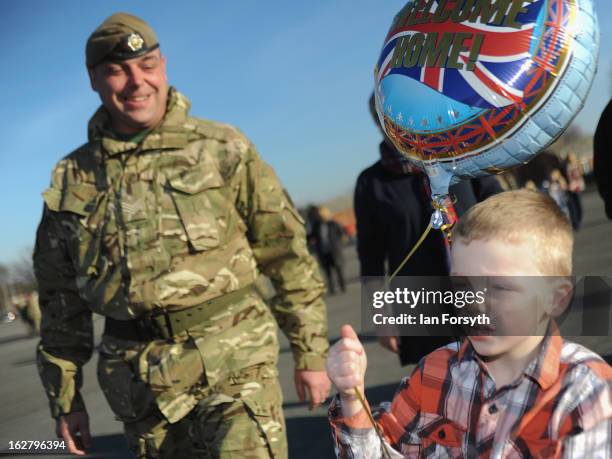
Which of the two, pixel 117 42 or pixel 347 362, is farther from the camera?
pixel 117 42

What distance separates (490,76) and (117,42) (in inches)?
65.1

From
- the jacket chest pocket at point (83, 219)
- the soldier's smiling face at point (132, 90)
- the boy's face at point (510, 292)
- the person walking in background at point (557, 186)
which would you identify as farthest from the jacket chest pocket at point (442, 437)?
the person walking in background at point (557, 186)

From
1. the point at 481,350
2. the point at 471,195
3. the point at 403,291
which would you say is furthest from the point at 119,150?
the point at 481,350

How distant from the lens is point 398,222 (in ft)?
9.55

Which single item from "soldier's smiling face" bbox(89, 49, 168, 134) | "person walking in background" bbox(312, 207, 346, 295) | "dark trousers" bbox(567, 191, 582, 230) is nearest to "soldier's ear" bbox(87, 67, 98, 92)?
"soldier's smiling face" bbox(89, 49, 168, 134)

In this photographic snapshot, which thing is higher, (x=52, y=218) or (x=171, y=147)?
(x=171, y=147)

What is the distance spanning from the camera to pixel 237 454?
2.22 metres

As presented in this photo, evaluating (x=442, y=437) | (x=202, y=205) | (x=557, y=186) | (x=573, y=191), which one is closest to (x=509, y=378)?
(x=442, y=437)

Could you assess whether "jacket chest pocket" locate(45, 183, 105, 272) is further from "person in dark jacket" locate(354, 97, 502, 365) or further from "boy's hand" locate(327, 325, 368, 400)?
"boy's hand" locate(327, 325, 368, 400)

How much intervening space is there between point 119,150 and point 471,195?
1408mm

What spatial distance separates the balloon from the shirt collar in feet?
1.47

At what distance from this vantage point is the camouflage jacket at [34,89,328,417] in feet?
7.82

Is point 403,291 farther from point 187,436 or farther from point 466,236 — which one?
point 187,436

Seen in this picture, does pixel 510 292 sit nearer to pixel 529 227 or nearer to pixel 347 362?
pixel 529 227
